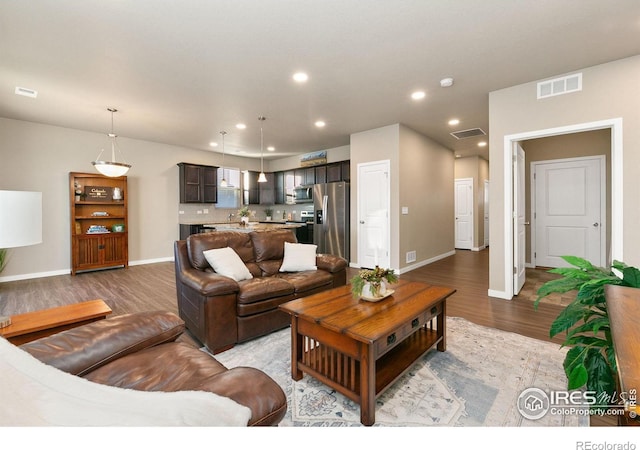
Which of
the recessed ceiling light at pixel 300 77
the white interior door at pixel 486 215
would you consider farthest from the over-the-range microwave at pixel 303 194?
the white interior door at pixel 486 215

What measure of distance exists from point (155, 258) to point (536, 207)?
26.8 ft

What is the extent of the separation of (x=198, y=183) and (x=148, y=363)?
6.27 m

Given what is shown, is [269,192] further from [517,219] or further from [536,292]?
[536,292]

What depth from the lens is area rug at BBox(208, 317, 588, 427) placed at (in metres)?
1.58

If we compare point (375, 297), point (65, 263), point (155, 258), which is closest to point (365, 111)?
point (375, 297)

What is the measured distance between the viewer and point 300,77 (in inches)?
135

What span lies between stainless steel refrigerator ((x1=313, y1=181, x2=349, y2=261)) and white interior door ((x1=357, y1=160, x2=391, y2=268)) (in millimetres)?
391

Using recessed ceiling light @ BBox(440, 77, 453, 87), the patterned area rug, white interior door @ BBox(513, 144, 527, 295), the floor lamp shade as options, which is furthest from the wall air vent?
the floor lamp shade

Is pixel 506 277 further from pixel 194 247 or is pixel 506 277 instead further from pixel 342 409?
pixel 194 247

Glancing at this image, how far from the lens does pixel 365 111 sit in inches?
180

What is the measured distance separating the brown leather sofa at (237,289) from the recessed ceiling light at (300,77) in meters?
1.96

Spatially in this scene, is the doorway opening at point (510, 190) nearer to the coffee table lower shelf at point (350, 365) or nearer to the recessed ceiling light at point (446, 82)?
the recessed ceiling light at point (446, 82)

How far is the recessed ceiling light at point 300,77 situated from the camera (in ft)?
11.0

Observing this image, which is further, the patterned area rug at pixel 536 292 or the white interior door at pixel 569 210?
the white interior door at pixel 569 210
